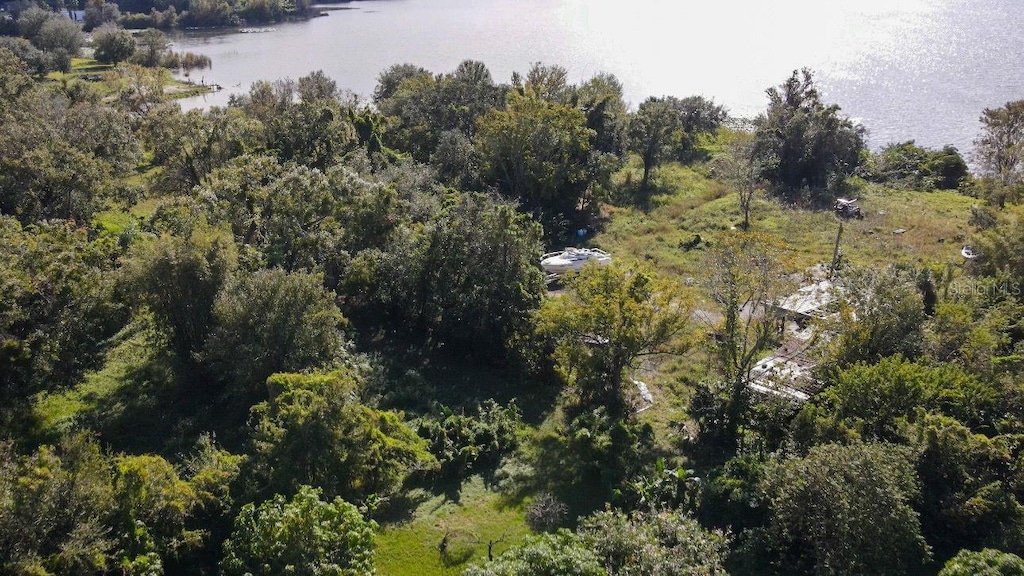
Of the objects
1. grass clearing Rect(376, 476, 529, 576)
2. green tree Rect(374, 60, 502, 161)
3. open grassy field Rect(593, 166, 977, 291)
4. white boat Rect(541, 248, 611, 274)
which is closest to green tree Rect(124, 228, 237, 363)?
grass clearing Rect(376, 476, 529, 576)

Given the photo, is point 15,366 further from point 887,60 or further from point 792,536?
point 887,60

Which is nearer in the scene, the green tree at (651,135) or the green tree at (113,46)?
the green tree at (651,135)

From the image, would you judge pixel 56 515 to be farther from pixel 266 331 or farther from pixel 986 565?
pixel 986 565

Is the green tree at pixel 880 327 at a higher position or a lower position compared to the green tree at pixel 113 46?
lower

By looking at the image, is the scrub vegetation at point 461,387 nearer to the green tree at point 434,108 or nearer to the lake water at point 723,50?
the green tree at point 434,108

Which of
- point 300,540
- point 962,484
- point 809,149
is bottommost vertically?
point 962,484

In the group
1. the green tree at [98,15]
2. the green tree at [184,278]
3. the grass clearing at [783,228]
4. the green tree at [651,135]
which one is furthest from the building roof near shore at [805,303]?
the green tree at [98,15]

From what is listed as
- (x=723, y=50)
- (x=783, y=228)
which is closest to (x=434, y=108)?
(x=783, y=228)
